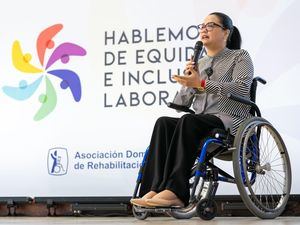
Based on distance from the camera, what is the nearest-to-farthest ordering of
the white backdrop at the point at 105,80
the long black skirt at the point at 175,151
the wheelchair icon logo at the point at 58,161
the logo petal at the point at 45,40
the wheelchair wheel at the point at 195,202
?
1. the long black skirt at the point at 175,151
2. the wheelchair wheel at the point at 195,202
3. the white backdrop at the point at 105,80
4. the wheelchair icon logo at the point at 58,161
5. the logo petal at the point at 45,40

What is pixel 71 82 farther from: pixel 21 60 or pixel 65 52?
pixel 21 60

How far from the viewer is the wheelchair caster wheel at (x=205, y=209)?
2.75 meters

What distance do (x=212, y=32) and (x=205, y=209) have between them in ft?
2.57

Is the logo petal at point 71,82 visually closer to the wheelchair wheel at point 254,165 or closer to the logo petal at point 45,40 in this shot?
the logo petal at point 45,40

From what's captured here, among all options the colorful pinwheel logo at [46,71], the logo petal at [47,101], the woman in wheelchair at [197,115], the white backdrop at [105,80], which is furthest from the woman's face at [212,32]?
the logo petal at [47,101]

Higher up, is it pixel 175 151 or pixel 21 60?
pixel 21 60

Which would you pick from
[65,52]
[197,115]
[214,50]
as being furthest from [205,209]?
[65,52]

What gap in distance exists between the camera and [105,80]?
3.83 metres

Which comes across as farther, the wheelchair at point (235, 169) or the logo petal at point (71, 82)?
the logo petal at point (71, 82)

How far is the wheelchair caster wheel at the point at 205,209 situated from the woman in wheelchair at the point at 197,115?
0.24 meters

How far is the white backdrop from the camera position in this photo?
3.56m

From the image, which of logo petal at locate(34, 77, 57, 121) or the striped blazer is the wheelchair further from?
logo petal at locate(34, 77, 57, 121)

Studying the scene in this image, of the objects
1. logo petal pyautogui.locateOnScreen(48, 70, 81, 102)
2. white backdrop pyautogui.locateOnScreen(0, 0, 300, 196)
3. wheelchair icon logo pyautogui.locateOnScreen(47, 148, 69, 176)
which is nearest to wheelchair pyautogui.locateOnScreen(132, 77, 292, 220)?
white backdrop pyautogui.locateOnScreen(0, 0, 300, 196)

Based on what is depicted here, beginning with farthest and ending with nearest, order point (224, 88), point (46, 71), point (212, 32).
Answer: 1. point (46, 71)
2. point (212, 32)
3. point (224, 88)
